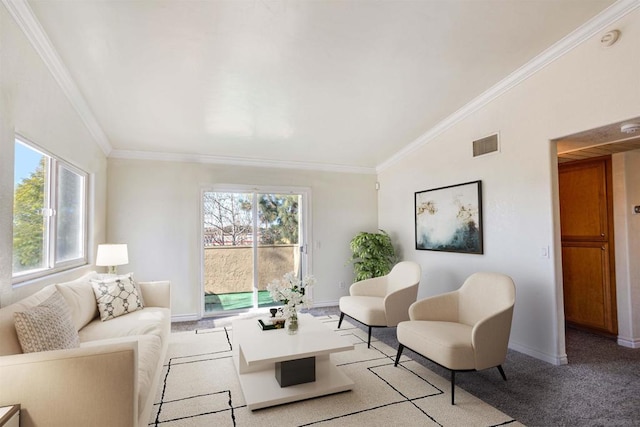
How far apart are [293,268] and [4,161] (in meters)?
3.94

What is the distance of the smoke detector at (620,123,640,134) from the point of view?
8.82 ft

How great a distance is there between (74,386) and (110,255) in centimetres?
250

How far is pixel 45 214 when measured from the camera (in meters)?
2.91

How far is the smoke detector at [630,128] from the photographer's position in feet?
8.82

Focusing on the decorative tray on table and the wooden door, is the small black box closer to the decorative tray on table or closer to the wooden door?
the decorative tray on table

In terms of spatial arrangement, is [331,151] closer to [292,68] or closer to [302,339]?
[292,68]

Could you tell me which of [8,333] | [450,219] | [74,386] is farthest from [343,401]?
[450,219]

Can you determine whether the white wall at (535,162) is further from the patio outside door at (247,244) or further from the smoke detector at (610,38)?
the patio outside door at (247,244)

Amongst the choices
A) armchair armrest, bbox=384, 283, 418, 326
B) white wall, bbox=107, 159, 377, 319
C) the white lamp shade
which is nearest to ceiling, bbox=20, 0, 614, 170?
white wall, bbox=107, 159, 377, 319

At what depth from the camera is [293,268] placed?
548 centimetres

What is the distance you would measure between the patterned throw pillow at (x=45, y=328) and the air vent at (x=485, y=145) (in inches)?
163

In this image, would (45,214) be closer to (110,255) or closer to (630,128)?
(110,255)

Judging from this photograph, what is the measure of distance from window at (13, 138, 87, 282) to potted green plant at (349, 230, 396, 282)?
3.66 meters

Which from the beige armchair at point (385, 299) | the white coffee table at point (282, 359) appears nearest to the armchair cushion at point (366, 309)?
the beige armchair at point (385, 299)
